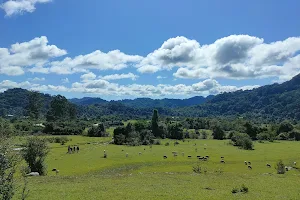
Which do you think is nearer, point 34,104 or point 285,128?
point 285,128

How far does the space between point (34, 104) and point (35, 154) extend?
160 meters

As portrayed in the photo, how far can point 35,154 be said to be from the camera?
145ft

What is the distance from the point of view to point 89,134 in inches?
5866

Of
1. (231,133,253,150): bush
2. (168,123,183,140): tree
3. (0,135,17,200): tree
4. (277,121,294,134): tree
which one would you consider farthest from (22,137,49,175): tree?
(277,121,294,134): tree

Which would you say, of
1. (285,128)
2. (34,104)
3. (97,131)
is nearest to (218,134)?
(285,128)

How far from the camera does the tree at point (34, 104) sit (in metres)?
191

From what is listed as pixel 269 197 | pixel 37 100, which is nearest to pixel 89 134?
pixel 37 100

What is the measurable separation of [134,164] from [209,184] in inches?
1410

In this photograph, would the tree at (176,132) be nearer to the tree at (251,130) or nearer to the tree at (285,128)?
the tree at (251,130)

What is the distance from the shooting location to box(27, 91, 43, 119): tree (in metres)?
191

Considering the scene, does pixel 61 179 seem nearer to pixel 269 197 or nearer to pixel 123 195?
pixel 123 195

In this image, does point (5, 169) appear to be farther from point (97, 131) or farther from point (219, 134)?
point (219, 134)

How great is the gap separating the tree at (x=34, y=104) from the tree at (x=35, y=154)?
157138mm

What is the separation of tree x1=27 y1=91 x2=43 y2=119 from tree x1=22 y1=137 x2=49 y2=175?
516 ft
